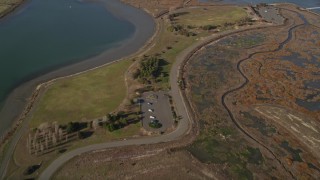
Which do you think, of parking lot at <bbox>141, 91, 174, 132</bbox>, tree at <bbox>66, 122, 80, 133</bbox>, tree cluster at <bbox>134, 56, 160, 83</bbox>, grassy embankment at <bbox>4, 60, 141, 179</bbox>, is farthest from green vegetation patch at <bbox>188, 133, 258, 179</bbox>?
tree cluster at <bbox>134, 56, 160, 83</bbox>

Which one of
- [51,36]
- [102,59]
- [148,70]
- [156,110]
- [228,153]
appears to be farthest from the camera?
[51,36]

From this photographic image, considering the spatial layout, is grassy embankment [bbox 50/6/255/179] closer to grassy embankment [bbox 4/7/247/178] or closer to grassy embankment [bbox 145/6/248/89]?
grassy embankment [bbox 145/6/248/89]

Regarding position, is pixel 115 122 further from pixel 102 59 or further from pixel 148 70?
pixel 102 59

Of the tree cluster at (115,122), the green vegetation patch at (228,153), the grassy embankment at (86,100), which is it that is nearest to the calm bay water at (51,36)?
the grassy embankment at (86,100)

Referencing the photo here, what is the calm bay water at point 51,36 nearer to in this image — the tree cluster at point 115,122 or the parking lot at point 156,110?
the tree cluster at point 115,122

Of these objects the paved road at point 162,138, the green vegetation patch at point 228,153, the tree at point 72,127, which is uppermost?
the tree at point 72,127

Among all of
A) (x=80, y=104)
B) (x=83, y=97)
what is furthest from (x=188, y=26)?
(x=80, y=104)
